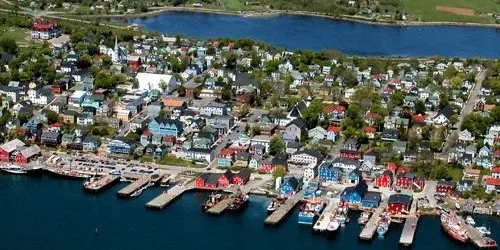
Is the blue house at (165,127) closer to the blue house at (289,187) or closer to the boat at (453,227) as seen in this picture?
the blue house at (289,187)

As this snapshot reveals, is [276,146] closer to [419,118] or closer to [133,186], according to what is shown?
[133,186]

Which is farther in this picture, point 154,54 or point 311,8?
point 311,8

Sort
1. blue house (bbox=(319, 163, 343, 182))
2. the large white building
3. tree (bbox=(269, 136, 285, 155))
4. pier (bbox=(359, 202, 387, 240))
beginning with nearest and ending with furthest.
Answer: pier (bbox=(359, 202, 387, 240)), blue house (bbox=(319, 163, 343, 182)), tree (bbox=(269, 136, 285, 155)), the large white building

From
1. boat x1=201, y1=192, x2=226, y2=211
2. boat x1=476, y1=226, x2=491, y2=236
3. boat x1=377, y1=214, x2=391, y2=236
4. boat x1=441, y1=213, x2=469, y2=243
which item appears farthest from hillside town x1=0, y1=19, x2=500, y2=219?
boat x1=476, y1=226, x2=491, y2=236

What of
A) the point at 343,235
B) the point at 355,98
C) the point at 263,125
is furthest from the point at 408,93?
the point at 343,235

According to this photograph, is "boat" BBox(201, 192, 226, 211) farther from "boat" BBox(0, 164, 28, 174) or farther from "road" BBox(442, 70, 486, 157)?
"road" BBox(442, 70, 486, 157)

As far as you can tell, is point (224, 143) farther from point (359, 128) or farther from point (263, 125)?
point (359, 128)
